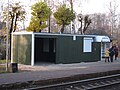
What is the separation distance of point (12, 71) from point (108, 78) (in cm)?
621

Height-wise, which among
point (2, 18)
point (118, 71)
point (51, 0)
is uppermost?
point (51, 0)

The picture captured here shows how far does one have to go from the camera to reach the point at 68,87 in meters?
12.6

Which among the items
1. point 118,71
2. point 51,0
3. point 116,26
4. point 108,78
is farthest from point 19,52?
point 116,26

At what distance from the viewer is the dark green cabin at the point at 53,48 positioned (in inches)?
952

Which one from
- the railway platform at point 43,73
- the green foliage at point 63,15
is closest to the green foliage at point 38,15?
the green foliage at point 63,15

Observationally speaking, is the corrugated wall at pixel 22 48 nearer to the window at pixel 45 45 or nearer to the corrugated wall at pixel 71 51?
the corrugated wall at pixel 71 51

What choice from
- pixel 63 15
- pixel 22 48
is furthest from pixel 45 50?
pixel 63 15

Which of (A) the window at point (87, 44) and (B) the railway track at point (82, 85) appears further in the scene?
(A) the window at point (87, 44)

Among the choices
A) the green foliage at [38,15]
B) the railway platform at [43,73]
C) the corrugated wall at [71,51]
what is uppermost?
the green foliage at [38,15]

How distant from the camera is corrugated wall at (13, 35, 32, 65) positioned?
2417 cm

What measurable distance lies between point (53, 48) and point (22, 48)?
9.36ft

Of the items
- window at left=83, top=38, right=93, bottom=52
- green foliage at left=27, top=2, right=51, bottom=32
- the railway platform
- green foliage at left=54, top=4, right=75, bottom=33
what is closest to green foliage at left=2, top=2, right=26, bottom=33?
green foliage at left=27, top=2, right=51, bottom=32

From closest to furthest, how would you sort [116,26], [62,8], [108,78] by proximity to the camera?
1. [108,78]
2. [62,8]
3. [116,26]

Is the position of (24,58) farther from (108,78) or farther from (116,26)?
(116,26)
